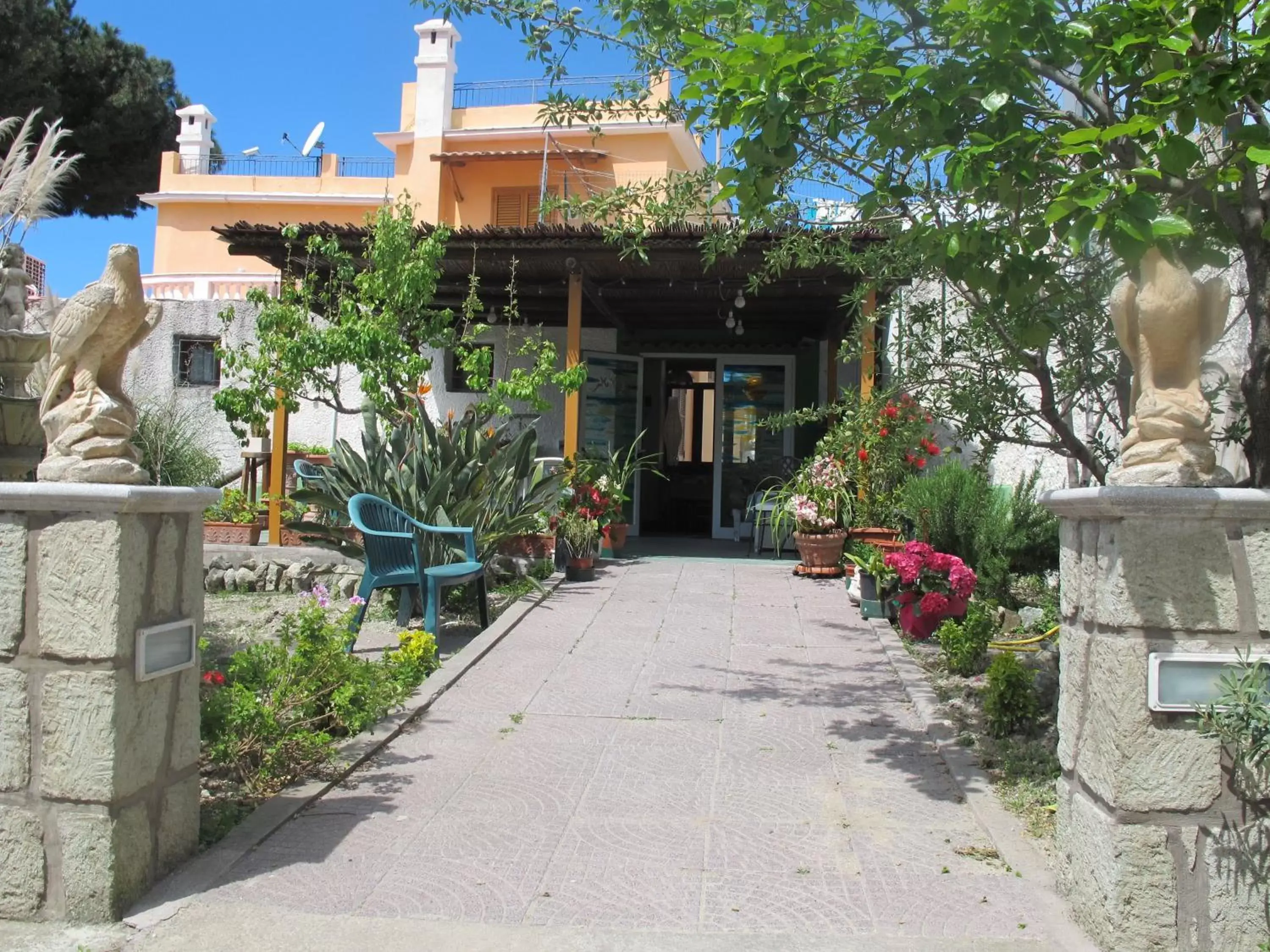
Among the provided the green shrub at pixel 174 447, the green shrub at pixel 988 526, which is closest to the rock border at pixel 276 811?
the green shrub at pixel 988 526

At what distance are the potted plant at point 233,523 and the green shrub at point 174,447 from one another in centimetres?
40

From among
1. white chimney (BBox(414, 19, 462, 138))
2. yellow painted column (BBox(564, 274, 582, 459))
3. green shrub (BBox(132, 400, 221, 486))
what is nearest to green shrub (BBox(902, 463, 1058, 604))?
yellow painted column (BBox(564, 274, 582, 459))

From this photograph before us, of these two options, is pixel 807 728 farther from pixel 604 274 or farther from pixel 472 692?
pixel 604 274

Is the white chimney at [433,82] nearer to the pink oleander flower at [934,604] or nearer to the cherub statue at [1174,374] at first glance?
the pink oleander flower at [934,604]

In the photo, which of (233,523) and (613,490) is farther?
(233,523)

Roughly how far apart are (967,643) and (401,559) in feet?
11.1

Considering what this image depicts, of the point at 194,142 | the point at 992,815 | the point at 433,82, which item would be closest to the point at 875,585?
the point at 992,815

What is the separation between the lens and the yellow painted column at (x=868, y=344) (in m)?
5.71

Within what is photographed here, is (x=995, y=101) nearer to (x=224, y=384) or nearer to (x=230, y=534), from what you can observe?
(x=230, y=534)

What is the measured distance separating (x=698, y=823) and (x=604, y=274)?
746 centimetres

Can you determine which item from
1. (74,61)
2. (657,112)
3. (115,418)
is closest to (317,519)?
(657,112)

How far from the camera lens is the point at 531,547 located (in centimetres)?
893

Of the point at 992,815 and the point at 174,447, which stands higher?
the point at 174,447

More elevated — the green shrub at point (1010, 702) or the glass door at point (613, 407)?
the glass door at point (613, 407)
